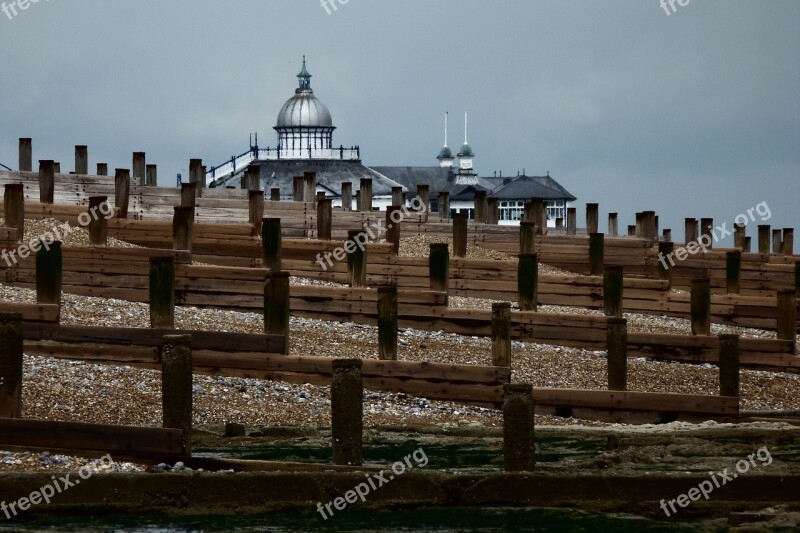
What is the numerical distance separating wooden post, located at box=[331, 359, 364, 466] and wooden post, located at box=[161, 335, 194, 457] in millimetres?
1388

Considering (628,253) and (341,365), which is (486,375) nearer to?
(341,365)

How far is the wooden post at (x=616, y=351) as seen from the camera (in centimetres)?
2077

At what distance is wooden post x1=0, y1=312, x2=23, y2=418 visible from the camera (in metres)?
14.4

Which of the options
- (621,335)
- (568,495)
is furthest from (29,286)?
(568,495)

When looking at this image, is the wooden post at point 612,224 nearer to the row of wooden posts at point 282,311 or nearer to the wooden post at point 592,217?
the wooden post at point 592,217

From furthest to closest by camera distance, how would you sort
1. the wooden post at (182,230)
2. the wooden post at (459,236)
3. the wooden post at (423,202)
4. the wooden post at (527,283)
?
the wooden post at (423,202), the wooden post at (459,236), the wooden post at (527,283), the wooden post at (182,230)

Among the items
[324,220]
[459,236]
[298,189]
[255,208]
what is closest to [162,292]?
[255,208]

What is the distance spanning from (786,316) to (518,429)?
12402mm

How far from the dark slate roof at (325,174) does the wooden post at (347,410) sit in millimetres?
78845

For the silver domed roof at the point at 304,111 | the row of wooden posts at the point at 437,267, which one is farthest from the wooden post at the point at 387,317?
the silver domed roof at the point at 304,111

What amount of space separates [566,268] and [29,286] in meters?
15.4

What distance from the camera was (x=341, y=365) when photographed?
14.2 meters

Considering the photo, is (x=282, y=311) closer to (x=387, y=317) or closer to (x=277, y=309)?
(x=277, y=309)

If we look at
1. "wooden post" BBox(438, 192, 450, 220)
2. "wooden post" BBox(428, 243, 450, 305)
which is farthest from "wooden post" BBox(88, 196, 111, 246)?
"wooden post" BBox(438, 192, 450, 220)
